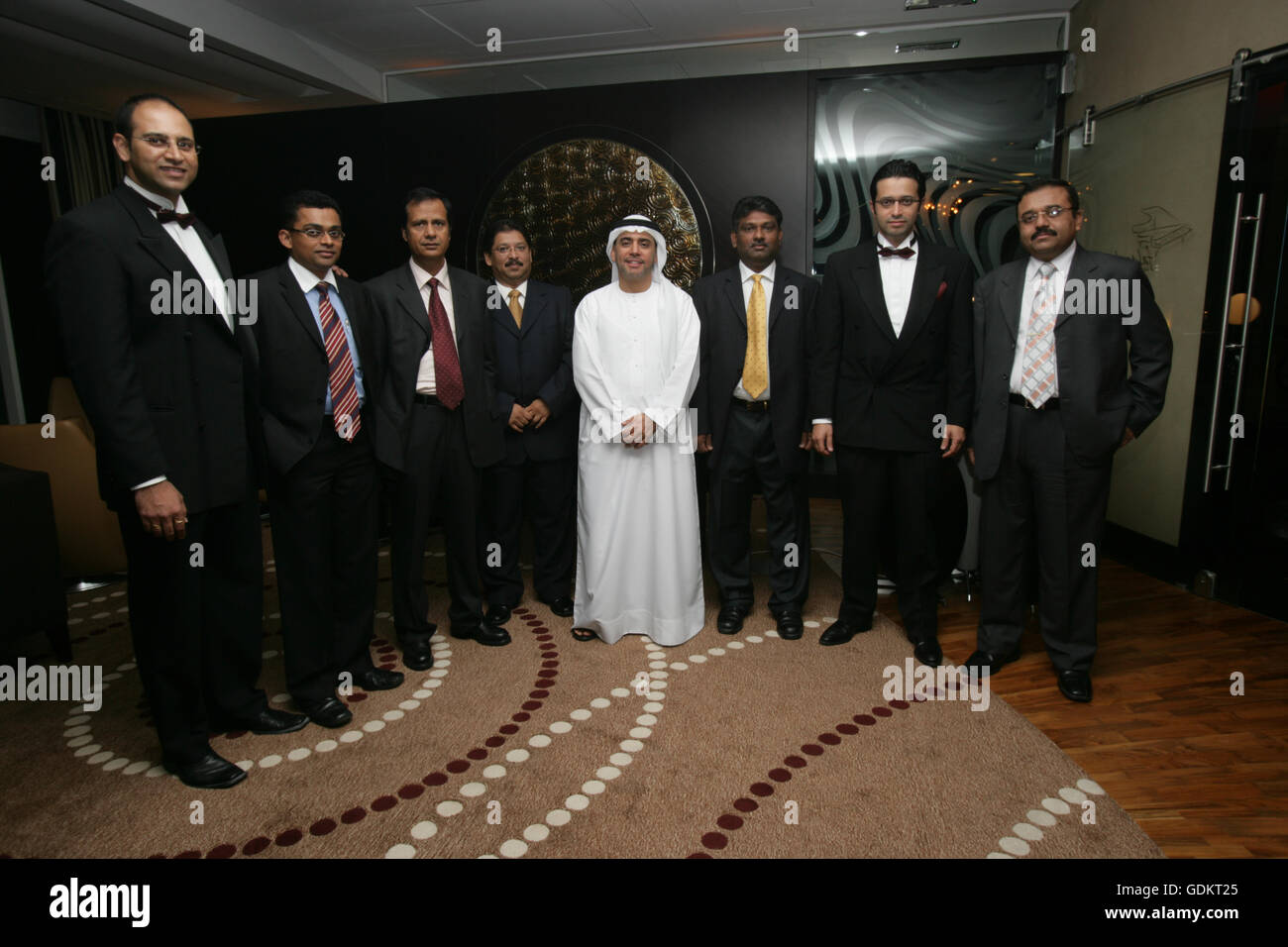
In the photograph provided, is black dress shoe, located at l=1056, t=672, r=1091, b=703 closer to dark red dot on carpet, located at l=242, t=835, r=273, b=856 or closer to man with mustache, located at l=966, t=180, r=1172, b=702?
man with mustache, located at l=966, t=180, r=1172, b=702

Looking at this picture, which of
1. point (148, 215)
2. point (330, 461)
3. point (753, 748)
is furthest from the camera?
point (330, 461)

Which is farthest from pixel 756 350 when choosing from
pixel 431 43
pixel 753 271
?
pixel 431 43

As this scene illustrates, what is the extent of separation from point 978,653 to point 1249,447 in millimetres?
1942

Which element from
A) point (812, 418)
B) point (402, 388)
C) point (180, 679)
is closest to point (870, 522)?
point (812, 418)

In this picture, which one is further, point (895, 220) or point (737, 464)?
point (737, 464)

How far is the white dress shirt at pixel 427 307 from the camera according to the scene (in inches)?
123

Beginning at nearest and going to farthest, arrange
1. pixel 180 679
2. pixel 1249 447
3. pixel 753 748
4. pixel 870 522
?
pixel 180 679, pixel 753 748, pixel 870 522, pixel 1249 447

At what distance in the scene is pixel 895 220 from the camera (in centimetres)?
303

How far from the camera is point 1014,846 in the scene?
80.9 inches

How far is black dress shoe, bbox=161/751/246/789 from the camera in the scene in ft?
7.70

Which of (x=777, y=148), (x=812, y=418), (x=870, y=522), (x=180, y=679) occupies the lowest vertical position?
(x=180, y=679)

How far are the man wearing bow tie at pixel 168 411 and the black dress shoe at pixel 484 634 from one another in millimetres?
1002

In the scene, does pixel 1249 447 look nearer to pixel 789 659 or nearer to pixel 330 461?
pixel 789 659

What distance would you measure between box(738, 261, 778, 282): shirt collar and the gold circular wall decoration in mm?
1885
